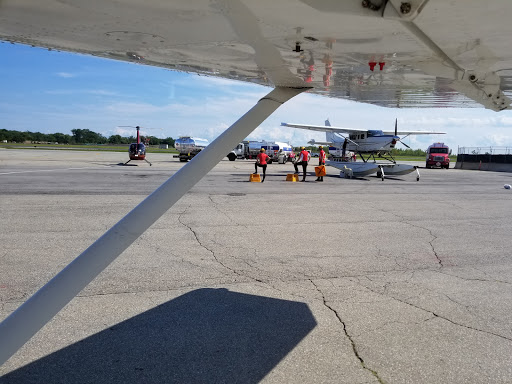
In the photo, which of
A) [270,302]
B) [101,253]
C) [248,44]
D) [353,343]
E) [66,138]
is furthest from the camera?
[66,138]

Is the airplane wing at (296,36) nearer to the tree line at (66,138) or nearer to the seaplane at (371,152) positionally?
the seaplane at (371,152)

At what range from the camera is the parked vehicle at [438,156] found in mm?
38500

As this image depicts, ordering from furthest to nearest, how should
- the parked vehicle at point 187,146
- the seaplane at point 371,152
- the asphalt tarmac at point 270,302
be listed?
the parked vehicle at point 187,146
the seaplane at point 371,152
the asphalt tarmac at point 270,302

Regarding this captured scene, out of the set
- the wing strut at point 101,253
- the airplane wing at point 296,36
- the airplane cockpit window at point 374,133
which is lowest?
the wing strut at point 101,253

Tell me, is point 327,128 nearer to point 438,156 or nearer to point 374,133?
point 374,133

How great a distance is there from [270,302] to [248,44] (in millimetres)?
2576

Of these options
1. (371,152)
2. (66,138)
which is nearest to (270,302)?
(371,152)

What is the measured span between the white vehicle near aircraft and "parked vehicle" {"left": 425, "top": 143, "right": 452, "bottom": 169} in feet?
127

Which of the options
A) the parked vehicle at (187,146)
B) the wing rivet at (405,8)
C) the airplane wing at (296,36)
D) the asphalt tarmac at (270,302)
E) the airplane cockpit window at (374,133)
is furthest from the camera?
the parked vehicle at (187,146)

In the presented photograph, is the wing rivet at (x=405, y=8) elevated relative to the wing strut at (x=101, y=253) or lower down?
elevated

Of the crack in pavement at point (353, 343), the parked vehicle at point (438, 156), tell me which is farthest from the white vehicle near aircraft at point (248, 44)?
the parked vehicle at point (438, 156)

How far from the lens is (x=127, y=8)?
79.0 inches

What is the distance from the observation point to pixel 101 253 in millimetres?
1988

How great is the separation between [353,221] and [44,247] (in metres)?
5.81
